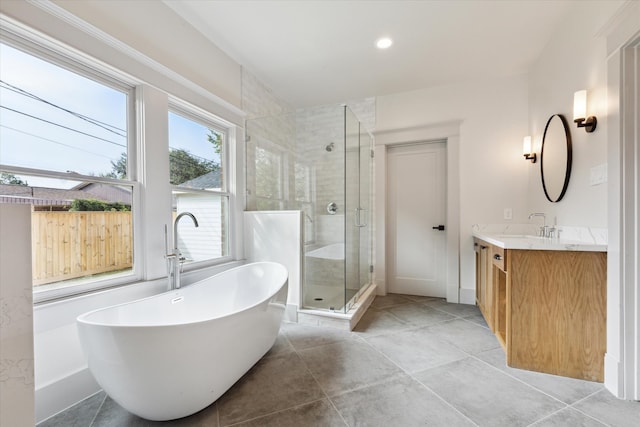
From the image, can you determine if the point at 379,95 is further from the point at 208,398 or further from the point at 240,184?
the point at 208,398

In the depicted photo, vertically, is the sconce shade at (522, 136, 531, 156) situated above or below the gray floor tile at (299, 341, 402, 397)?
above

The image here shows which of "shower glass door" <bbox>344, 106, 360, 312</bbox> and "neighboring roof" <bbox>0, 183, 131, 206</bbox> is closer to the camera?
"neighboring roof" <bbox>0, 183, 131, 206</bbox>

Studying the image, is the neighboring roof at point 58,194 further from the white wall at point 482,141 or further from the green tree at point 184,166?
the white wall at point 482,141

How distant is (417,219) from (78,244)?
3.35m

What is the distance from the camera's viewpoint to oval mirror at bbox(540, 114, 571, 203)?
2.12m

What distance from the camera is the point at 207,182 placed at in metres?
2.56

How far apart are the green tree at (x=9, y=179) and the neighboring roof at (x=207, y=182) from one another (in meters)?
1.00

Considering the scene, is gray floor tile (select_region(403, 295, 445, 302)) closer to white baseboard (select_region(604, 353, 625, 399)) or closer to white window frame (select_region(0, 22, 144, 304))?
white baseboard (select_region(604, 353, 625, 399))

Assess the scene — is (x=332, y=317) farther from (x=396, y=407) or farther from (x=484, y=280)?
(x=484, y=280)

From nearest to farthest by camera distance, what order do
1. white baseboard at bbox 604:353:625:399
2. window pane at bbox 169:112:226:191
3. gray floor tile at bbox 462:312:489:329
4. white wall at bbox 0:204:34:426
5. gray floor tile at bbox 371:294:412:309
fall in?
1. white wall at bbox 0:204:34:426
2. white baseboard at bbox 604:353:625:399
3. window pane at bbox 169:112:226:191
4. gray floor tile at bbox 462:312:489:329
5. gray floor tile at bbox 371:294:412:309

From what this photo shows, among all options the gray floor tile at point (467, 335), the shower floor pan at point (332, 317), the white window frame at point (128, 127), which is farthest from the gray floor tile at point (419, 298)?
the white window frame at point (128, 127)

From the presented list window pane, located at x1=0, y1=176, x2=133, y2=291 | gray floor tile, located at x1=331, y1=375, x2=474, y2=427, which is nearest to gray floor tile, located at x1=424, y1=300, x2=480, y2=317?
gray floor tile, located at x1=331, y1=375, x2=474, y2=427

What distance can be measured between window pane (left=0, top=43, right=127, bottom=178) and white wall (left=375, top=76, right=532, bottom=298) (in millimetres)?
3077

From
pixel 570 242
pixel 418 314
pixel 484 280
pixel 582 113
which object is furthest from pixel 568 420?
pixel 582 113
